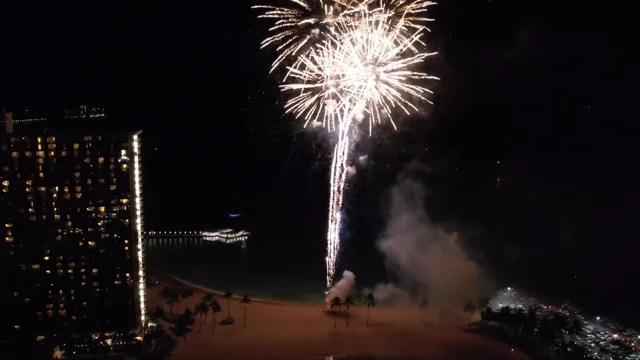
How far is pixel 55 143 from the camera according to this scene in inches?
1051

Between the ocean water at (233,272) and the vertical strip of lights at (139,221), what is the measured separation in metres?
14.5

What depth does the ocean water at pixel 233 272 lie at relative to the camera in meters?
45.1

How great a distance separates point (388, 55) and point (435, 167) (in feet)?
113

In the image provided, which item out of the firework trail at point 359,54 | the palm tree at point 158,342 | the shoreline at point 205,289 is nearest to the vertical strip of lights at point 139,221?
the palm tree at point 158,342

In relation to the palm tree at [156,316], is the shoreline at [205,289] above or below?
below

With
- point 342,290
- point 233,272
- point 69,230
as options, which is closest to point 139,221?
point 69,230

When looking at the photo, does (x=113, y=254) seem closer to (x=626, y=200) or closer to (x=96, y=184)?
(x=96, y=184)

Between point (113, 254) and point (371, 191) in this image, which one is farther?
point (371, 191)

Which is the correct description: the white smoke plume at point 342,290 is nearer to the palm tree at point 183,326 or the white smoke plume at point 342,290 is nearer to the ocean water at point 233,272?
the ocean water at point 233,272

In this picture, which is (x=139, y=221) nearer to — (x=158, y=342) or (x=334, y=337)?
(x=158, y=342)

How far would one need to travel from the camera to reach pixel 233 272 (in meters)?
52.3

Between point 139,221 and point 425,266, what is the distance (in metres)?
21.8

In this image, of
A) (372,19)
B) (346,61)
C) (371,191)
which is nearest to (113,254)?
(346,61)

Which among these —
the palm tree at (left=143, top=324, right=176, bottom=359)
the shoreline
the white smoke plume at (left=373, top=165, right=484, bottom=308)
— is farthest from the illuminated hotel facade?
the white smoke plume at (left=373, top=165, right=484, bottom=308)
